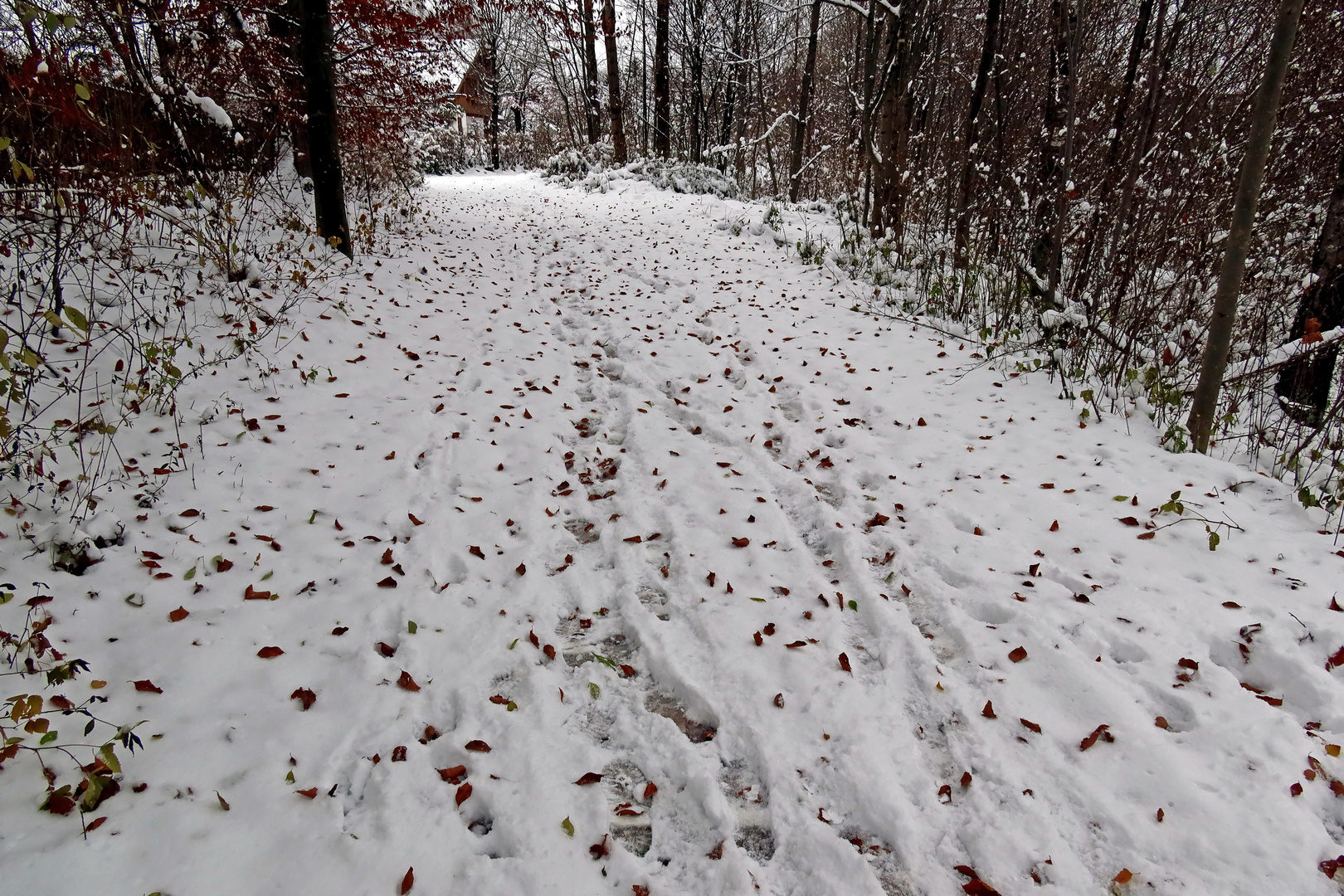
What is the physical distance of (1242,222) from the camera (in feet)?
11.0

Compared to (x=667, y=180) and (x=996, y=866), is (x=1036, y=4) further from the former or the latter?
(x=996, y=866)

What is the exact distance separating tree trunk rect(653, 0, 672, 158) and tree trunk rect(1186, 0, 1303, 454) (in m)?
15.0

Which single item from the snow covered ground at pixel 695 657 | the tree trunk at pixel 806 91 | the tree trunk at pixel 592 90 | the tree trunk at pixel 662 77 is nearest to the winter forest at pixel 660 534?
the snow covered ground at pixel 695 657

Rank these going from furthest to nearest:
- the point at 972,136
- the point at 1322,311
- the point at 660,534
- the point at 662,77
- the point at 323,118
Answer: the point at 662,77 → the point at 972,136 → the point at 323,118 → the point at 1322,311 → the point at 660,534

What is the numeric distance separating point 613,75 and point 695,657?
58.1 ft

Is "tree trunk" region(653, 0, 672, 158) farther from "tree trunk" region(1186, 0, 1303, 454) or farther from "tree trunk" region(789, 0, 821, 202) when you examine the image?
"tree trunk" region(1186, 0, 1303, 454)

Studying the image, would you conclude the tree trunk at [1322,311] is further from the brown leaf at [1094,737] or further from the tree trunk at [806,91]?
the tree trunk at [806,91]

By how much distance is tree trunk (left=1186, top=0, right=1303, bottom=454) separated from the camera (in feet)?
9.87

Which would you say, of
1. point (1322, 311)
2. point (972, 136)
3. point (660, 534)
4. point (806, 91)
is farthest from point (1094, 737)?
point (806, 91)

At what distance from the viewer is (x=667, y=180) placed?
1492 centimetres

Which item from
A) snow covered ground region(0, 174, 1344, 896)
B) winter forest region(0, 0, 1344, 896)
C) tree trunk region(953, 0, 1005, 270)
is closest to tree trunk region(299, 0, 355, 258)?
winter forest region(0, 0, 1344, 896)

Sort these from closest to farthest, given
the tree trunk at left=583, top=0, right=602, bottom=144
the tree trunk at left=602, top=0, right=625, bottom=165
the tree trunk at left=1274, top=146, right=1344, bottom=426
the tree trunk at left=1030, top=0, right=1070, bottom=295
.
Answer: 1. the tree trunk at left=1274, top=146, right=1344, bottom=426
2. the tree trunk at left=1030, top=0, right=1070, bottom=295
3. the tree trunk at left=602, top=0, right=625, bottom=165
4. the tree trunk at left=583, top=0, right=602, bottom=144

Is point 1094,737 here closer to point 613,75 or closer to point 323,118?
point 323,118

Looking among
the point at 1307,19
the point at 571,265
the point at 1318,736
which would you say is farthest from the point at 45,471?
the point at 1307,19
